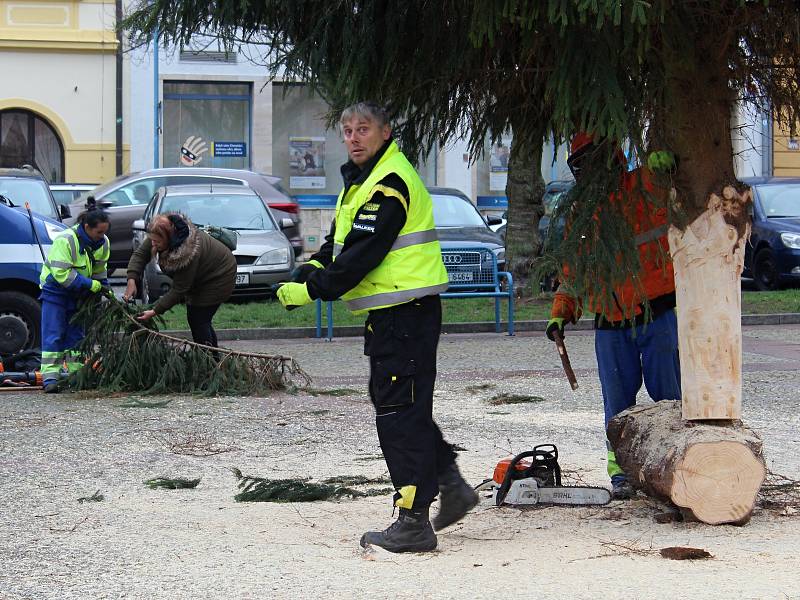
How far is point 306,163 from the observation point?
113 feet

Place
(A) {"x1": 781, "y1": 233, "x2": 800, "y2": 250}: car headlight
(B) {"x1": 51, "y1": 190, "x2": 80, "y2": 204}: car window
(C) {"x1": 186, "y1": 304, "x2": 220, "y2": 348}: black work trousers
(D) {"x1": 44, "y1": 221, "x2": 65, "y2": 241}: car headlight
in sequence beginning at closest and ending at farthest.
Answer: (C) {"x1": 186, "y1": 304, "x2": 220, "y2": 348}: black work trousers
(D) {"x1": 44, "y1": 221, "x2": 65, "y2": 241}: car headlight
(A) {"x1": 781, "y1": 233, "x2": 800, "y2": 250}: car headlight
(B) {"x1": 51, "y1": 190, "x2": 80, "y2": 204}: car window

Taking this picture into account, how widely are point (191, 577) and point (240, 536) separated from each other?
2.26 ft

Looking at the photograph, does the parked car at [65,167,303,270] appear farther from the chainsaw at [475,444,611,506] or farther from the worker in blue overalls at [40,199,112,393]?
the chainsaw at [475,444,611,506]

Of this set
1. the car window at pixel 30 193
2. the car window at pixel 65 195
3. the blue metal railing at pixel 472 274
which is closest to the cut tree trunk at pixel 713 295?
the blue metal railing at pixel 472 274

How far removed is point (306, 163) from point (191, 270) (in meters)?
23.3

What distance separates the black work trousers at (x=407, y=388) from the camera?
5375mm

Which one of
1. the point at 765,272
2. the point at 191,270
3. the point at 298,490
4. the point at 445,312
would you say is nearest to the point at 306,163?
the point at 765,272

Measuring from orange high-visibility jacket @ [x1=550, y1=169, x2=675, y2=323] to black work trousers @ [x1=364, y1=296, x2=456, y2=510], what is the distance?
87 cm

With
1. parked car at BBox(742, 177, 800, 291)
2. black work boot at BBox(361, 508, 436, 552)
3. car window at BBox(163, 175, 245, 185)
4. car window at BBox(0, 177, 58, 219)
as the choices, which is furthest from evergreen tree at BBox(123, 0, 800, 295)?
car window at BBox(163, 175, 245, 185)

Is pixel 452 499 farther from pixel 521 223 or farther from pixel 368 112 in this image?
pixel 521 223

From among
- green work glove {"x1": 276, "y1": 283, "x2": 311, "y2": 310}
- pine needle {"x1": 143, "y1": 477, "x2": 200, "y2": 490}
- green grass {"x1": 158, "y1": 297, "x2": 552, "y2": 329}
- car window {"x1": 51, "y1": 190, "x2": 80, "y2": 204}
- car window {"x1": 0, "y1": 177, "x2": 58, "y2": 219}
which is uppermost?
car window {"x1": 51, "y1": 190, "x2": 80, "y2": 204}

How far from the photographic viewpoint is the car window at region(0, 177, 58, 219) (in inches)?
567

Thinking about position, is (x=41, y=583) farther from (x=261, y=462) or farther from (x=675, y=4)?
(x=675, y=4)

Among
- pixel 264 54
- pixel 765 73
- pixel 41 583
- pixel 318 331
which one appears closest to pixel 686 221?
pixel 765 73
